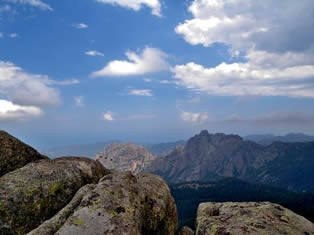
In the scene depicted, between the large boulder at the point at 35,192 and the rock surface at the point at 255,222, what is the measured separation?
37.0 feet

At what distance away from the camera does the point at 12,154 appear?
2480 centimetres

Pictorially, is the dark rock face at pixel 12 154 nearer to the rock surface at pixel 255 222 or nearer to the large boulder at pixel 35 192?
the large boulder at pixel 35 192

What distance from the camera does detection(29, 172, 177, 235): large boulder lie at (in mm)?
14547

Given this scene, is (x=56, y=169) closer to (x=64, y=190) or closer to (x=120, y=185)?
(x=64, y=190)

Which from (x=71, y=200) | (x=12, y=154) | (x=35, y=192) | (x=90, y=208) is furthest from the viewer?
(x=12, y=154)

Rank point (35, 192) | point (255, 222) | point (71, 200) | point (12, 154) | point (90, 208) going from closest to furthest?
point (90, 208), point (255, 222), point (71, 200), point (35, 192), point (12, 154)

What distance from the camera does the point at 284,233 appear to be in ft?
49.2

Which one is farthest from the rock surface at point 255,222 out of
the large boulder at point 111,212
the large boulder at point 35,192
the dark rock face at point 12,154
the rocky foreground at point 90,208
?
the dark rock face at point 12,154

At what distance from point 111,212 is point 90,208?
133 centimetres

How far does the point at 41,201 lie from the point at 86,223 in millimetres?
6610

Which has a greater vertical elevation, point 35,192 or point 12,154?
point 12,154

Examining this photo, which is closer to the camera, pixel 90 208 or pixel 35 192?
pixel 90 208

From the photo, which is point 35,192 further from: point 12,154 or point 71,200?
point 12,154

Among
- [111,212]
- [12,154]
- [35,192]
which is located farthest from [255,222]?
[12,154]
